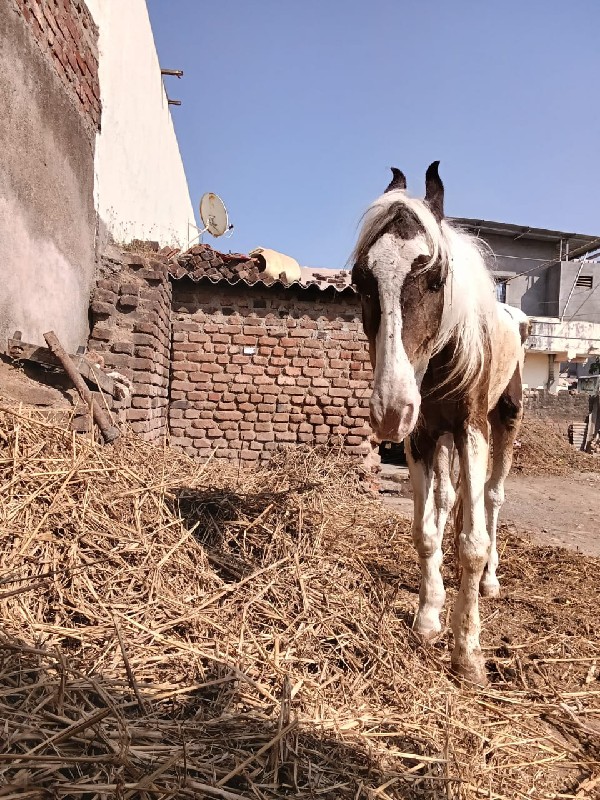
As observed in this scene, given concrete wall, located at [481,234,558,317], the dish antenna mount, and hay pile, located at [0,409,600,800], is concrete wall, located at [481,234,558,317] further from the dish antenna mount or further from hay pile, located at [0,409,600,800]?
hay pile, located at [0,409,600,800]

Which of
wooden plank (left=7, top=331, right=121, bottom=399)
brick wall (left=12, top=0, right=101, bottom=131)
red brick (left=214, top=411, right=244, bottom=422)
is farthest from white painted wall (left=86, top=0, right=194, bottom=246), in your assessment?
red brick (left=214, top=411, right=244, bottom=422)

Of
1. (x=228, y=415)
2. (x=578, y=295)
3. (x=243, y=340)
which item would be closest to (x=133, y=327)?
(x=243, y=340)

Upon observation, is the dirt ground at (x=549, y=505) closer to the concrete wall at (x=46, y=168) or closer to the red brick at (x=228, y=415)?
the red brick at (x=228, y=415)

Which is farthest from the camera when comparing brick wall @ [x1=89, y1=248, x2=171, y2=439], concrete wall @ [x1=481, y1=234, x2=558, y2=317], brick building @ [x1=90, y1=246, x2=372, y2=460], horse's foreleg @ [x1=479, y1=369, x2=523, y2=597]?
concrete wall @ [x1=481, y1=234, x2=558, y2=317]

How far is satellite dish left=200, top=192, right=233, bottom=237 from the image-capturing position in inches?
446

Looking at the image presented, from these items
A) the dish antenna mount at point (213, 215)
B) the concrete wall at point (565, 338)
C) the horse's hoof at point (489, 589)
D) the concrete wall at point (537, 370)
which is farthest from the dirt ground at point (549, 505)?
the concrete wall at point (537, 370)

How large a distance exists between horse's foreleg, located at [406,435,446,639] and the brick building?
323cm

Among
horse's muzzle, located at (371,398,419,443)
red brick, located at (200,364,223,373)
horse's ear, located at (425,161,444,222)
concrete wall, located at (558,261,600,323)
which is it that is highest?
concrete wall, located at (558,261,600,323)

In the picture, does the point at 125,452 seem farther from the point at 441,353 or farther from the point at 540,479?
the point at 540,479

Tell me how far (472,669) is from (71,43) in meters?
5.53

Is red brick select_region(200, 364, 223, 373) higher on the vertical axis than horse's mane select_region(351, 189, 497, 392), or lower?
lower

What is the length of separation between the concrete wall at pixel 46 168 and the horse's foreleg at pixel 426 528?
2.74 metres

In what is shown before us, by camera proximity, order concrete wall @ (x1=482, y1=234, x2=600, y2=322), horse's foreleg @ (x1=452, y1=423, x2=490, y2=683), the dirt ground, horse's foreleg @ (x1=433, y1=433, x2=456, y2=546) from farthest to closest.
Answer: concrete wall @ (x1=482, y1=234, x2=600, y2=322), the dirt ground, horse's foreleg @ (x1=433, y1=433, x2=456, y2=546), horse's foreleg @ (x1=452, y1=423, x2=490, y2=683)

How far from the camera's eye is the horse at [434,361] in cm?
205
